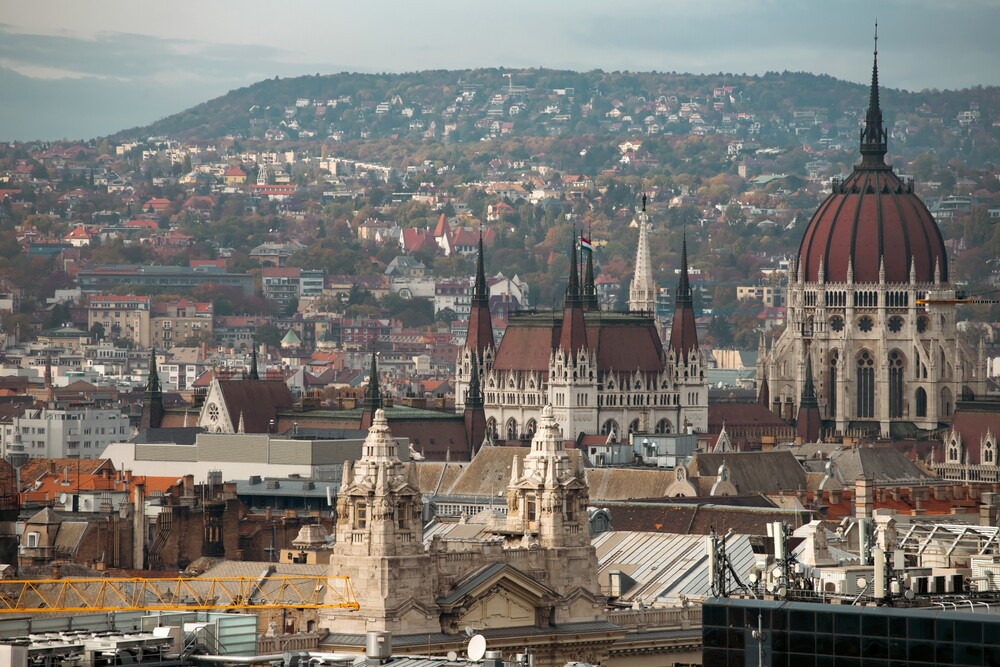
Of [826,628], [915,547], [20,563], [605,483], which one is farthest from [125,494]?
[826,628]

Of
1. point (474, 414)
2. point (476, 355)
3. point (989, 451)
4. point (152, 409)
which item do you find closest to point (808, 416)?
point (476, 355)

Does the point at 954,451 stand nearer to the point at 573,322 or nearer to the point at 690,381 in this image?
the point at 690,381

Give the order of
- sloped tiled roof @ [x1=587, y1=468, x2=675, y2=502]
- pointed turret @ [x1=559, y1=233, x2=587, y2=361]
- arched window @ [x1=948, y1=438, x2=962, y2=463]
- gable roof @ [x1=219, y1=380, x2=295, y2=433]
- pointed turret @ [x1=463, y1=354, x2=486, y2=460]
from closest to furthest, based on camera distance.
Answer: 1. sloped tiled roof @ [x1=587, y1=468, x2=675, y2=502]
2. arched window @ [x1=948, y1=438, x2=962, y2=463]
3. pointed turret @ [x1=463, y1=354, x2=486, y2=460]
4. gable roof @ [x1=219, y1=380, x2=295, y2=433]
5. pointed turret @ [x1=559, y1=233, x2=587, y2=361]

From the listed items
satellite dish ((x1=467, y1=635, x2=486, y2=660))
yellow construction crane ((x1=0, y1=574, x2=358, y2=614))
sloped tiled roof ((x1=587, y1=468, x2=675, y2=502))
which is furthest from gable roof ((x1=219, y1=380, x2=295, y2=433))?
satellite dish ((x1=467, y1=635, x2=486, y2=660))

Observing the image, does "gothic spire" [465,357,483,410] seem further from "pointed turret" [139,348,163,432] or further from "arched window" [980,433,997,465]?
"arched window" [980,433,997,465]

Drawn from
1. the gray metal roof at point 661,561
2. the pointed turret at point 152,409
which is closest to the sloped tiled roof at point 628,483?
the gray metal roof at point 661,561

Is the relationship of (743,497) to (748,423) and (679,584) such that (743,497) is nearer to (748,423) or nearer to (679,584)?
(679,584)
